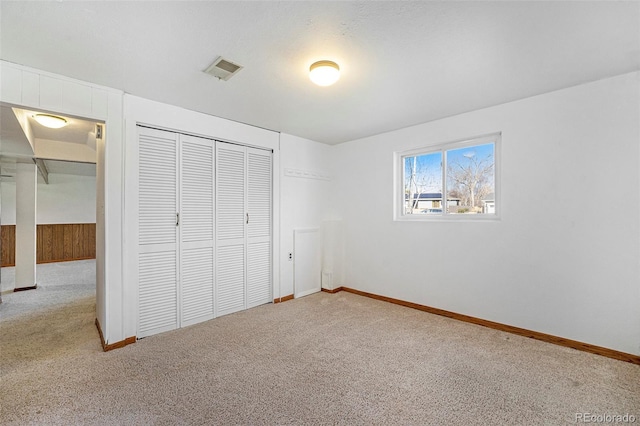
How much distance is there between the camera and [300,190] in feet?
13.8

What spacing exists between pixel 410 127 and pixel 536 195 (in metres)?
1.64

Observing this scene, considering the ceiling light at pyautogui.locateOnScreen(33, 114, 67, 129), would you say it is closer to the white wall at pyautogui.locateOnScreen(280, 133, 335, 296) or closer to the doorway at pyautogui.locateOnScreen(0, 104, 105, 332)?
the doorway at pyautogui.locateOnScreen(0, 104, 105, 332)

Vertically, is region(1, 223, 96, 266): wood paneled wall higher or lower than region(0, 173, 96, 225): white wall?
lower

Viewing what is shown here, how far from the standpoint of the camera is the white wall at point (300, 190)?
157 inches

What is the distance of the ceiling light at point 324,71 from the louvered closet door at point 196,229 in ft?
5.69

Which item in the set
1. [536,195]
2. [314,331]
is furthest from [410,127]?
[314,331]

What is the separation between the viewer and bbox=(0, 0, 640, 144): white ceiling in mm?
1588

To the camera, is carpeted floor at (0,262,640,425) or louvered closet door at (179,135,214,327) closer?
carpeted floor at (0,262,640,425)

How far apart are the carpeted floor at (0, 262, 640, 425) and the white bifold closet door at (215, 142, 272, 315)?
0.53m

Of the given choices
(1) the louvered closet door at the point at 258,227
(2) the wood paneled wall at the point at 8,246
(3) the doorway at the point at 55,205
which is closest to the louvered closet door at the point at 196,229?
(1) the louvered closet door at the point at 258,227

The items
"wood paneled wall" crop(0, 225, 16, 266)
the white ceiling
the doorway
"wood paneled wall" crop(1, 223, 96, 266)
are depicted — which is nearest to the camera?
the white ceiling

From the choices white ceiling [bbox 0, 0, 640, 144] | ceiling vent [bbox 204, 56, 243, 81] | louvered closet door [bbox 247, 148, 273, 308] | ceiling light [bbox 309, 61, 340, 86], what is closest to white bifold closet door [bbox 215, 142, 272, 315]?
louvered closet door [bbox 247, 148, 273, 308]

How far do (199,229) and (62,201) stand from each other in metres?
7.38

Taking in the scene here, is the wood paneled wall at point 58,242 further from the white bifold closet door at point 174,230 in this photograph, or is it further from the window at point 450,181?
the window at point 450,181
